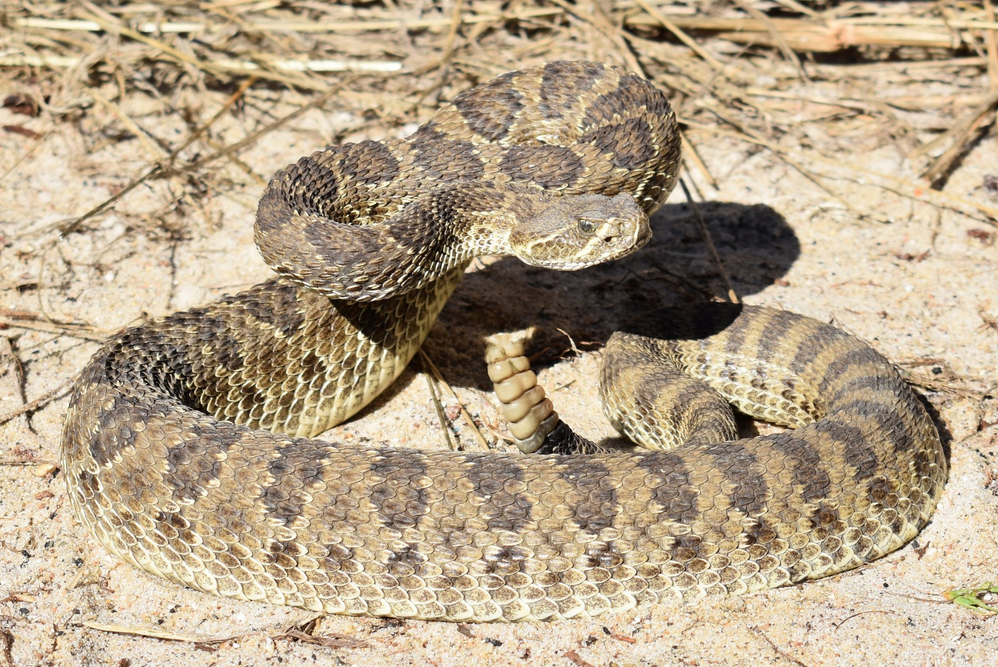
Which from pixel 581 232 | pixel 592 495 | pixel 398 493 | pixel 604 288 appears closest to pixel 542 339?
pixel 604 288

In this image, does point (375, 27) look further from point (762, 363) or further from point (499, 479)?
point (499, 479)

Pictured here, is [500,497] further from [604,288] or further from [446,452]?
[604,288]


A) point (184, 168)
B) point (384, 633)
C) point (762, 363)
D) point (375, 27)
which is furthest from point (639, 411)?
point (375, 27)

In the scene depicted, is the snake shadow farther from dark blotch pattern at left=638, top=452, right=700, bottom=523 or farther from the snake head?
dark blotch pattern at left=638, top=452, right=700, bottom=523

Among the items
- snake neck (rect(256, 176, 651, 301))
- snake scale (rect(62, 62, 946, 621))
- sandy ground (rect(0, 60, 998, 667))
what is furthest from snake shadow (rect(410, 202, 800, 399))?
snake neck (rect(256, 176, 651, 301))

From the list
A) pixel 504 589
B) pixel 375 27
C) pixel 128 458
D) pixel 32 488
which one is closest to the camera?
pixel 504 589

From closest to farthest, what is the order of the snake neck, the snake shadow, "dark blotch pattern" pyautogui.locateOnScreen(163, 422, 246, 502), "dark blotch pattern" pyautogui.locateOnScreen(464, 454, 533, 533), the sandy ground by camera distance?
"dark blotch pattern" pyautogui.locateOnScreen(464, 454, 533, 533), the sandy ground, "dark blotch pattern" pyautogui.locateOnScreen(163, 422, 246, 502), the snake neck, the snake shadow
